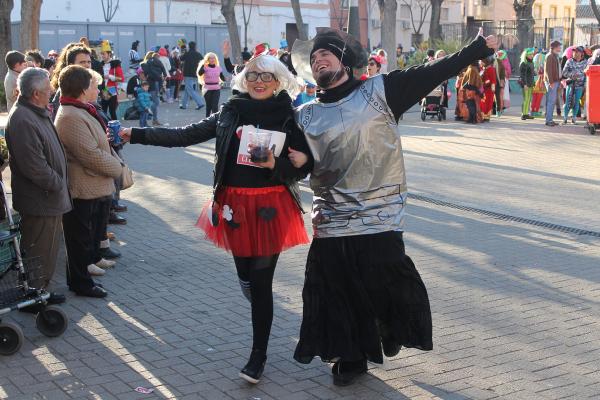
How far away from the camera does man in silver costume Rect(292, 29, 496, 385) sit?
15.2 ft

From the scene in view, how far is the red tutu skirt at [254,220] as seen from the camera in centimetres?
478

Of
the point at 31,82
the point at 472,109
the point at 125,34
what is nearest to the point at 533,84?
the point at 472,109

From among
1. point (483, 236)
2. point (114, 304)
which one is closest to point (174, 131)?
point (114, 304)

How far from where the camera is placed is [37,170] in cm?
583

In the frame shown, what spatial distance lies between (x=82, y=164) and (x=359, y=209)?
281 centimetres

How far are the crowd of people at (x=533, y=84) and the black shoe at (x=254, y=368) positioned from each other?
15277 mm

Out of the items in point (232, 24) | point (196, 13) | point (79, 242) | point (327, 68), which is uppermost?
point (196, 13)

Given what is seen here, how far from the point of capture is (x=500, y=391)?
4746mm

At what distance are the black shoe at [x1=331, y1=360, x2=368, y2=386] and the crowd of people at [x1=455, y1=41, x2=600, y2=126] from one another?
15198 mm

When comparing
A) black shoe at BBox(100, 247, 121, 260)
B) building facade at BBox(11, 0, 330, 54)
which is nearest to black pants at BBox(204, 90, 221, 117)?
black shoe at BBox(100, 247, 121, 260)

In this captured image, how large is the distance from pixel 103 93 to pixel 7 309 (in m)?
12.1

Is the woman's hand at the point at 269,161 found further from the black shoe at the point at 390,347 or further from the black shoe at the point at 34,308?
the black shoe at the point at 34,308

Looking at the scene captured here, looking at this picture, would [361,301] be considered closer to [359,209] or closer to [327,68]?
[359,209]

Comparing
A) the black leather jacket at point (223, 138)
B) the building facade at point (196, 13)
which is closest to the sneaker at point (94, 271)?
the black leather jacket at point (223, 138)
